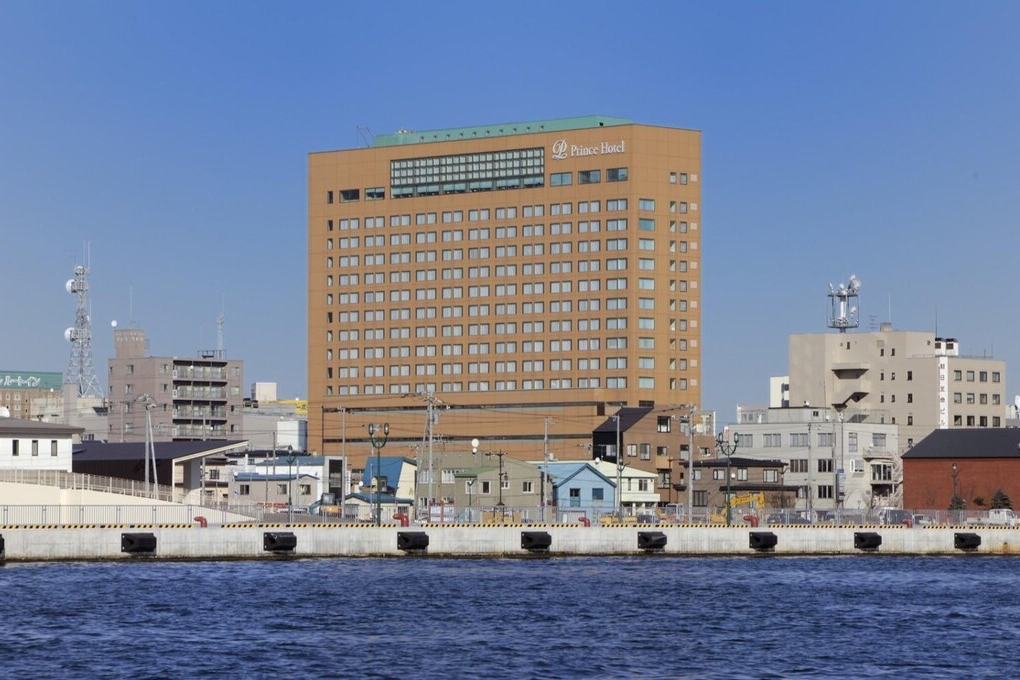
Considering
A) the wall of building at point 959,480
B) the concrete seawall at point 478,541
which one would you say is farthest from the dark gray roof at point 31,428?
the wall of building at point 959,480

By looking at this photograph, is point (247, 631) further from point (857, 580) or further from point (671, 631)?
point (857, 580)

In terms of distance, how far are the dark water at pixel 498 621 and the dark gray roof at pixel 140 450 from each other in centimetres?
5281

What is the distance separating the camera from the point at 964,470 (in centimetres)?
18625

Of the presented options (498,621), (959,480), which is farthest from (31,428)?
(959,480)

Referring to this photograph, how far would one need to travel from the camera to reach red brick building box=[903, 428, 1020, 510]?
602 ft

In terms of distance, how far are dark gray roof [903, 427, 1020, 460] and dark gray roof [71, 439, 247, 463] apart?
76.9 metres

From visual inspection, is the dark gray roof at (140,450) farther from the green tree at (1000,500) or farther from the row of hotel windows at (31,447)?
the green tree at (1000,500)

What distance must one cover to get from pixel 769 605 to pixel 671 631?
14.1m

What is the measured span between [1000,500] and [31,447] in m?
100

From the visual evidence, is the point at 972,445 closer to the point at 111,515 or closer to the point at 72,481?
the point at 111,515

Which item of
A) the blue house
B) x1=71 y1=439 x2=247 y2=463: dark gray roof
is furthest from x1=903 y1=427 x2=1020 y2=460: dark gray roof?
x1=71 y1=439 x2=247 y2=463: dark gray roof

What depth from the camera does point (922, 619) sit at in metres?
83.7

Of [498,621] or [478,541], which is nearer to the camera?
[498,621]

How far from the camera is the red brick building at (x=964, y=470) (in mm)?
183375
